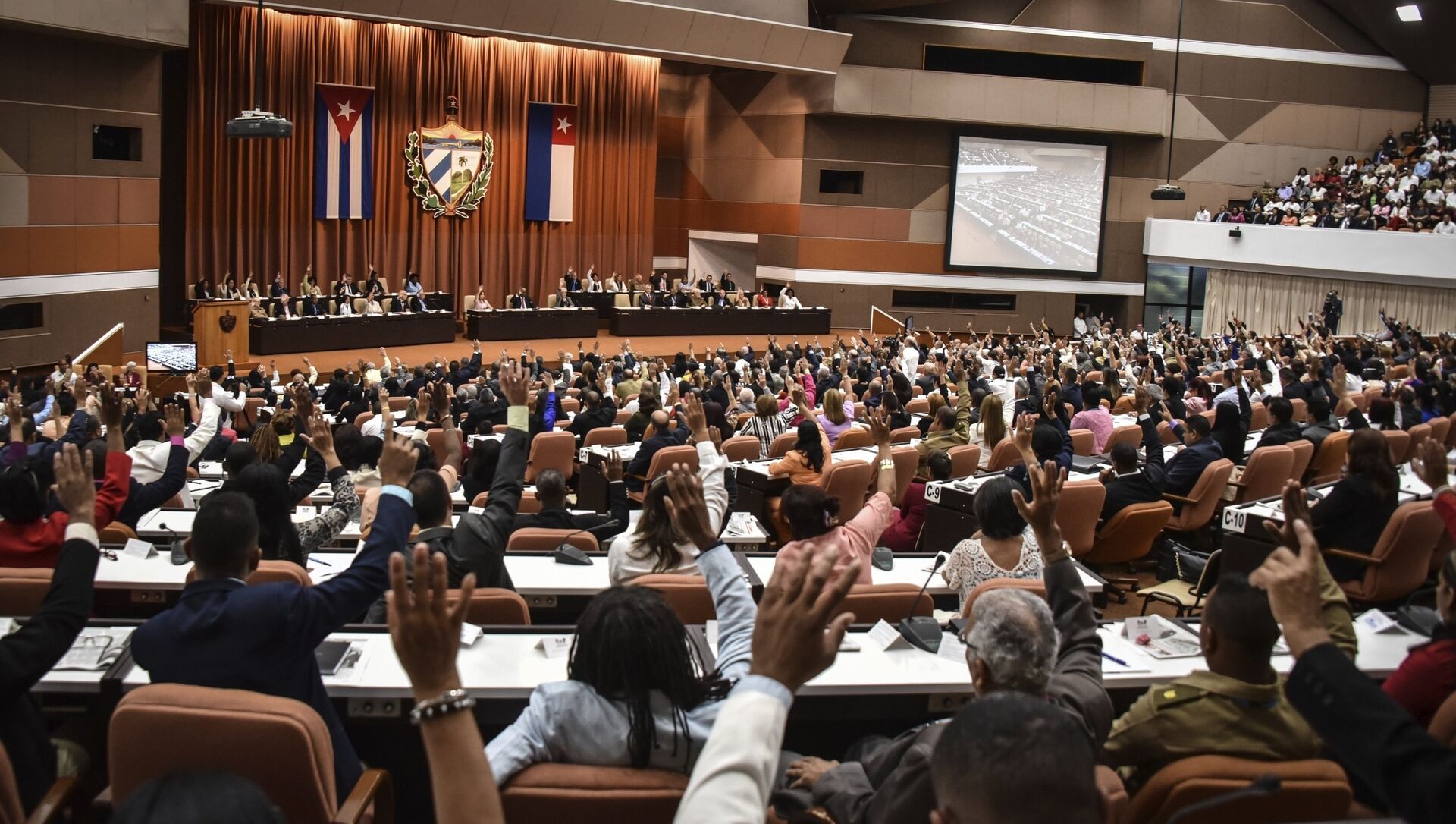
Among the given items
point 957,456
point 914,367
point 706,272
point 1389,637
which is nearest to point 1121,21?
point 706,272

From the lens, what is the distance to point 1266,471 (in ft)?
26.1

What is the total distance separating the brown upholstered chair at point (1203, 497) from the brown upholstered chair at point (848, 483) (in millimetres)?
1992

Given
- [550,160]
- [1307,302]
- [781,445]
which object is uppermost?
[550,160]

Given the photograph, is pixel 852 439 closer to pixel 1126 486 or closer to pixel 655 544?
pixel 1126 486

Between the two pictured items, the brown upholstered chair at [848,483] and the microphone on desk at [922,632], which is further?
the brown upholstered chair at [848,483]

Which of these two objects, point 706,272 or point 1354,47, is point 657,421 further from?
point 1354,47

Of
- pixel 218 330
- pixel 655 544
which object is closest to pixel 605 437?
pixel 655 544

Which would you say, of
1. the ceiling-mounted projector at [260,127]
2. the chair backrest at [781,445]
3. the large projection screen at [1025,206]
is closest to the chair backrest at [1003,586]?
the chair backrest at [781,445]

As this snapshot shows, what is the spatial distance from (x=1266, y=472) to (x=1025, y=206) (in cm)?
1823

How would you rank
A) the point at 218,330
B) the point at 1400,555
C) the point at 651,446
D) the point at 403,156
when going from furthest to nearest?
the point at 403,156
the point at 218,330
the point at 651,446
the point at 1400,555

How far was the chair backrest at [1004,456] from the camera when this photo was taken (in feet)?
28.3

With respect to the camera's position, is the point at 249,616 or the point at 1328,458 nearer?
the point at 249,616

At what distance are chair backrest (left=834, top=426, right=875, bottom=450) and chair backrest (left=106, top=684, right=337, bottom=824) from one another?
6886 mm

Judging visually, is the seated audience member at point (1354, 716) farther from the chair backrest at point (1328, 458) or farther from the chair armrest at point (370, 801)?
the chair backrest at point (1328, 458)
